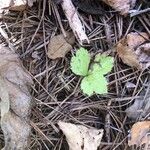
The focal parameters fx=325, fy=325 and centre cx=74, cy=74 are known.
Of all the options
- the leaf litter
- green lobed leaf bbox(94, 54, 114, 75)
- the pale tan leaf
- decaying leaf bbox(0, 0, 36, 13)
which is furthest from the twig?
the pale tan leaf

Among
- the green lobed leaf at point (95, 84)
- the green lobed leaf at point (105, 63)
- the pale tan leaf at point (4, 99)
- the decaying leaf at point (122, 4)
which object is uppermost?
the decaying leaf at point (122, 4)

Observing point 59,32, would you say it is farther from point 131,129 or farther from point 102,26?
point 131,129

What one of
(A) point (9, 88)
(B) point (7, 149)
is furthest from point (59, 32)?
(B) point (7, 149)

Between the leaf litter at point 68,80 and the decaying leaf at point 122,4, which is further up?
the decaying leaf at point 122,4

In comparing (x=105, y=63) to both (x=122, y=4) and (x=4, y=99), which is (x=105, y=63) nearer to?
(x=122, y=4)

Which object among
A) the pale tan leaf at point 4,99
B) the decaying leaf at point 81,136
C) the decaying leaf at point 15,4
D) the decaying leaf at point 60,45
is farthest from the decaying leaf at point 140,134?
the decaying leaf at point 15,4

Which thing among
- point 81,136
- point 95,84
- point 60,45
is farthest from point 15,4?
point 81,136

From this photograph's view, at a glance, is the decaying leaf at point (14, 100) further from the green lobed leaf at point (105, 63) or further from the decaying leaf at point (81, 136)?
the green lobed leaf at point (105, 63)
